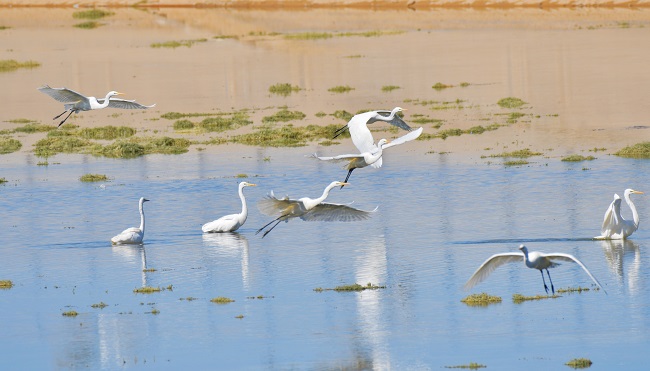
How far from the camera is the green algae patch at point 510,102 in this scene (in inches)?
1467

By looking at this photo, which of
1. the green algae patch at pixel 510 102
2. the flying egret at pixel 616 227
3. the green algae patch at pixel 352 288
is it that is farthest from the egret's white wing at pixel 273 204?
the green algae patch at pixel 510 102

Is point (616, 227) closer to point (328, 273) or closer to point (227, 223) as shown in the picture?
point (328, 273)

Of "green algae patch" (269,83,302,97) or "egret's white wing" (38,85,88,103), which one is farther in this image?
"green algae patch" (269,83,302,97)

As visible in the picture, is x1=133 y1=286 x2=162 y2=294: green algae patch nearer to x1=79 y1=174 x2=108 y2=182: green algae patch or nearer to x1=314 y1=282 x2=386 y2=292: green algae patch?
x1=314 y1=282 x2=386 y2=292: green algae patch

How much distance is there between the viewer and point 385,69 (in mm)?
50281

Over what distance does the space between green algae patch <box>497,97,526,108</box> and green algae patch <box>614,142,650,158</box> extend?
10243 mm

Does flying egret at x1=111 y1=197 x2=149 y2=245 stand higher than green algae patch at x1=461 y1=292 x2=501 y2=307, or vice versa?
flying egret at x1=111 y1=197 x2=149 y2=245

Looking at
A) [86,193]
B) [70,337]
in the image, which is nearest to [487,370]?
[70,337]

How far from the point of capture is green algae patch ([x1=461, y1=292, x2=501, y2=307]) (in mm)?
15259

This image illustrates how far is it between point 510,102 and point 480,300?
75.5ft

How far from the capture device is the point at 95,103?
22828 millimetres

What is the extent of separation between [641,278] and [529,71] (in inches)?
1234

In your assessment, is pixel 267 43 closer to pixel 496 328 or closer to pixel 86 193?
pixel 86 193

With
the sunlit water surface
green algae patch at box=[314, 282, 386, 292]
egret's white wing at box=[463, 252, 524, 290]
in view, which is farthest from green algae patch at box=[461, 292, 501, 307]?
green algae patch at box=[314, 282, 386, 292]
